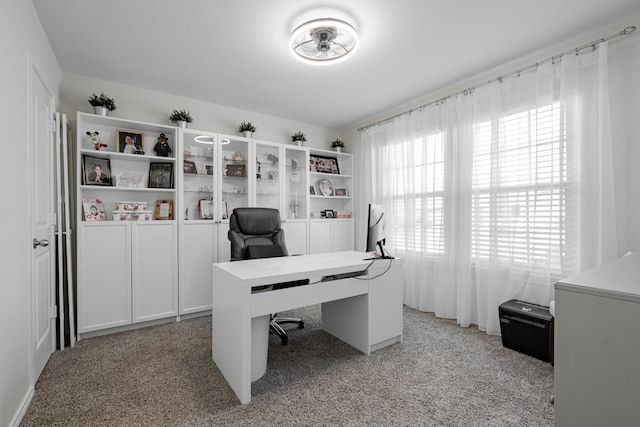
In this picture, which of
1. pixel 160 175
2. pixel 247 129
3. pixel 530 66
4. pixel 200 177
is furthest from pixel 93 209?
pixel 530 66

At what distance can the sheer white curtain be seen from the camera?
7.26 ft

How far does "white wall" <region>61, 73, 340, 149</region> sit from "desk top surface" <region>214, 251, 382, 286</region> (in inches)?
85.7

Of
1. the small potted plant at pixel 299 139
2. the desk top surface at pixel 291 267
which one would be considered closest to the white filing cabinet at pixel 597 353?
the desk top surface at pixel 291 267

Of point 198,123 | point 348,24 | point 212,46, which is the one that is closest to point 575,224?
point 348,24

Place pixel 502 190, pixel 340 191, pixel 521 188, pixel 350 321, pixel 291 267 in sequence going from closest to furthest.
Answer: pixel 291 267, pixel 350 321, pixel 521 188, pixel 502 190, pixel 340 191

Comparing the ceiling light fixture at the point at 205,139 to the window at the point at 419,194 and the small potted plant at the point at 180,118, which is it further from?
the window at the point at 419,194

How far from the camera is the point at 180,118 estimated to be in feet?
10.6

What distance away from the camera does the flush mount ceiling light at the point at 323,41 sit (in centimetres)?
201

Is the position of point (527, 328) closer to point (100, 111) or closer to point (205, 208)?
point (205, 208)

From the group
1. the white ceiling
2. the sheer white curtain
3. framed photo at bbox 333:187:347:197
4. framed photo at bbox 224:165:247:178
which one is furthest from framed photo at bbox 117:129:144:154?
the sheer white curtain

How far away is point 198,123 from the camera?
3592 mm

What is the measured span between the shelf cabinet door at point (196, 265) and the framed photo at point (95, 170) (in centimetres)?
89

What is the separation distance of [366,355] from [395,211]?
77.5 inches

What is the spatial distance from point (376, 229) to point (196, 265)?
6.72ft
